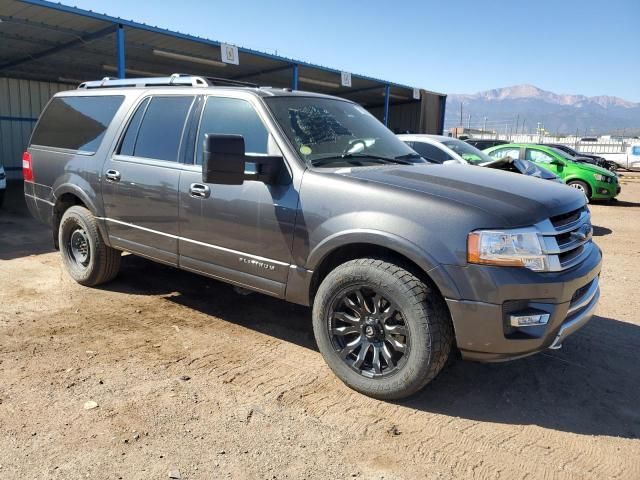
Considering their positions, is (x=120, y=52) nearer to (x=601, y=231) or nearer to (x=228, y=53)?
(x=228, y=53)

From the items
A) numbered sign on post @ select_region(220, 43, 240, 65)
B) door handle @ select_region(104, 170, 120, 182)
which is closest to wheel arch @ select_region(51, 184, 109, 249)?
door handle @ select_region(104, 170, 120, 182)

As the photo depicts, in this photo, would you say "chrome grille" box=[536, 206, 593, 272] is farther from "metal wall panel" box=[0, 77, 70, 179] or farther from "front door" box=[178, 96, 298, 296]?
"metal wall panel" box=[0, 77, 70, 179]

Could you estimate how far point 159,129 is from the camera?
4.49 meters

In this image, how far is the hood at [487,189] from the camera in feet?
9.80

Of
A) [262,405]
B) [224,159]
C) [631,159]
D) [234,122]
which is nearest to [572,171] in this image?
[234,122]

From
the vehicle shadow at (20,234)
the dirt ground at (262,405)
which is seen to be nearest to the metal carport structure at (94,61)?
the vehicle shadow at (20,234)

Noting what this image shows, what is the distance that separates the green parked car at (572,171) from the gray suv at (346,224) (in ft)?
32.2

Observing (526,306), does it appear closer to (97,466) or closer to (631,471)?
(631,471)

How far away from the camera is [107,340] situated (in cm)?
413

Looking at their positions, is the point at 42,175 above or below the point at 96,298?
above

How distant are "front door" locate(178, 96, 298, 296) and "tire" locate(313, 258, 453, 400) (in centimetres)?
47

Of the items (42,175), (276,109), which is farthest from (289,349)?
(42,175)

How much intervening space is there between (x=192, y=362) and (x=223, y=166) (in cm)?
146

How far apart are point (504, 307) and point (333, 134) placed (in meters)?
1.86
